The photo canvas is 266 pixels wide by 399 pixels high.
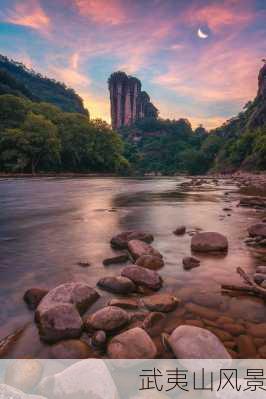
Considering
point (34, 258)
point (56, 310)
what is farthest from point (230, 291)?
point (34, 258)

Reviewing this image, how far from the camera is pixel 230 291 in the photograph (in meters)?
4.44

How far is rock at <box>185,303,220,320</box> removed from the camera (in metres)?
3.71

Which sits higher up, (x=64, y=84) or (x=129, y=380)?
(x=64, y=84)

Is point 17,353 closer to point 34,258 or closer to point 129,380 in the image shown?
point 129,380

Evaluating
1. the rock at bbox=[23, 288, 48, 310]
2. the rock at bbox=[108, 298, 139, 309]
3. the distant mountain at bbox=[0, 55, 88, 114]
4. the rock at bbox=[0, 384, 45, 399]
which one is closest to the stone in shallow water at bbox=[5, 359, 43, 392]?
the rock at bbox=[0, 384, 45, 399]

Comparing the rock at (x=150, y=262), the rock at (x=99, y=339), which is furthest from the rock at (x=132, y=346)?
the rock at (x=150, y=262)

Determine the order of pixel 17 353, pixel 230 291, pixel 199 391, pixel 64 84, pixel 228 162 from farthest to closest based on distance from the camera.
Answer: pixel 64 84, pixel 228 162, pixel 230 291, pixel 17 353, pixel 199 391

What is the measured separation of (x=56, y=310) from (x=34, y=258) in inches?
118

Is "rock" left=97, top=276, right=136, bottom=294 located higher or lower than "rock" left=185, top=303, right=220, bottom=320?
higher

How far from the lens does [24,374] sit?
2.61 meters

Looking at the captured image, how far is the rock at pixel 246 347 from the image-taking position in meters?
2.94

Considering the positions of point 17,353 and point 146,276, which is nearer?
point 17,353

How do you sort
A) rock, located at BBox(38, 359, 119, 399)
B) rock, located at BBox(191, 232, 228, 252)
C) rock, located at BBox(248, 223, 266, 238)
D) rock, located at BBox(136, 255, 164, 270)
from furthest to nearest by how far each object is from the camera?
1. rock, located at BBox(248, 223, 266, 238)
2. rock, located at BBox(191, 232, 228, 252)
3. rock, located at BBox(136, 255, 164, 270)
4. rock, located at BBox(38, 359, 119, 399)

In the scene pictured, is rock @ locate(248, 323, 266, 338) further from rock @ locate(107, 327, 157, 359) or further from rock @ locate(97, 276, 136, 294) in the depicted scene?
rock @ locate(97, 276, 136, 294)
